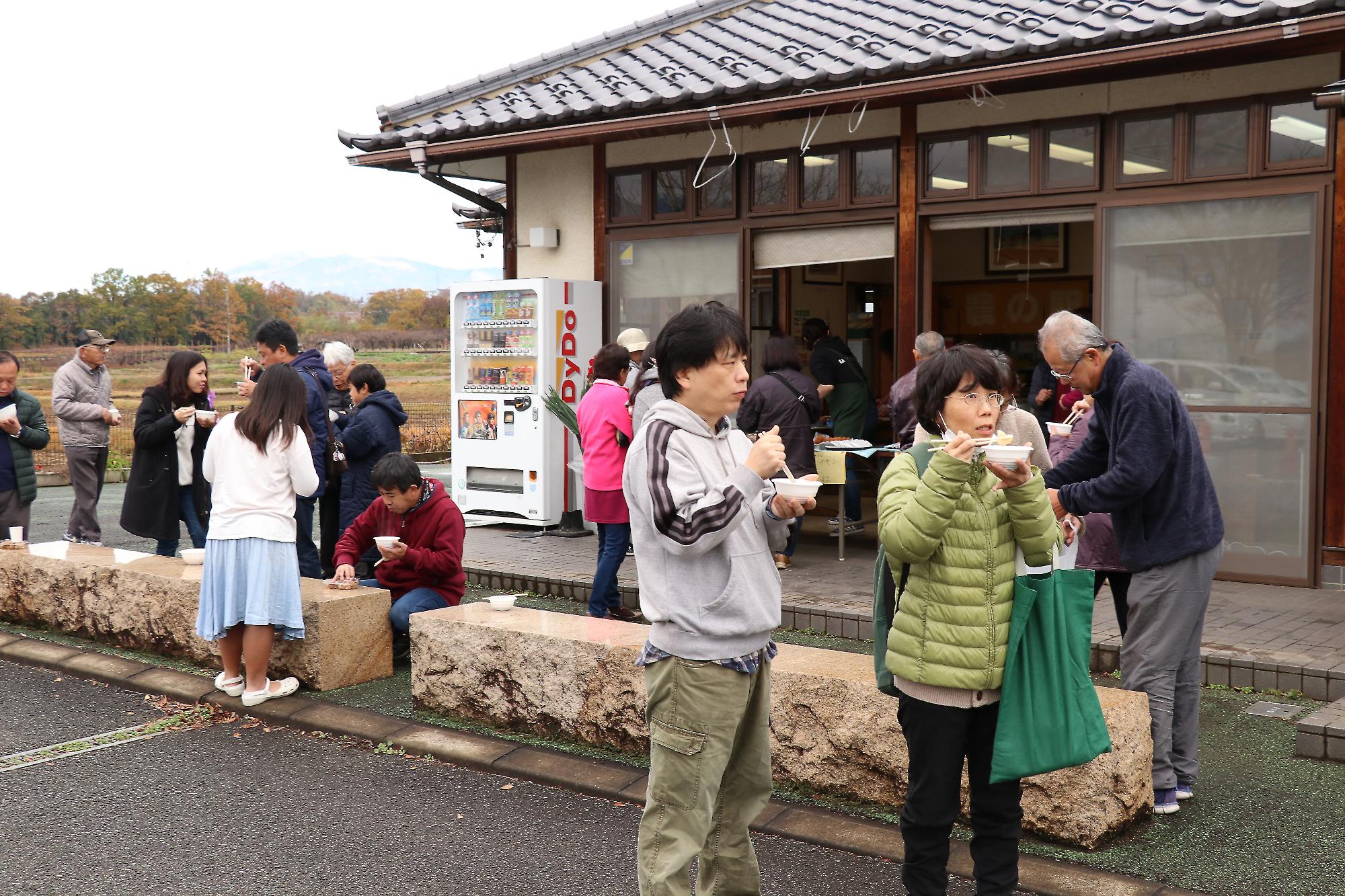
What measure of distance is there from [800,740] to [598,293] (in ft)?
22.9

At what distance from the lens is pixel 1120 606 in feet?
16.2

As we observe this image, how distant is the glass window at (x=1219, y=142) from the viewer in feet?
25.0

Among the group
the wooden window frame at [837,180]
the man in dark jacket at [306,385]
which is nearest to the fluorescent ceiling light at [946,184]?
the wooden window frame at [837,180]

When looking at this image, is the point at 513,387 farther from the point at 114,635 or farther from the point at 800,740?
the point at 800,740

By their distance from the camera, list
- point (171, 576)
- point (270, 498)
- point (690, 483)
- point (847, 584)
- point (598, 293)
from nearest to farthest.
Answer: point (690, 483)
point (270, 498)
point (171, 576)
point (847, 584)
point (598, 293)

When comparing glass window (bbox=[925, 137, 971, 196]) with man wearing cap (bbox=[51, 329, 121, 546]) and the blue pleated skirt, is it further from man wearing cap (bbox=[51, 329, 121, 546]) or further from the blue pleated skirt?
man wearing cap (bbox=[51, 329, 121, 546])

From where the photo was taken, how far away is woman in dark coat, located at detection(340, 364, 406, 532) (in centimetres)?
770

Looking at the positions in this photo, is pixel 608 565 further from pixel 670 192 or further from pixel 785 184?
pixel 670 192

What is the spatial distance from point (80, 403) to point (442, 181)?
3.92 m

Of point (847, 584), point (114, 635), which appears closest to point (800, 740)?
point (847, 584)

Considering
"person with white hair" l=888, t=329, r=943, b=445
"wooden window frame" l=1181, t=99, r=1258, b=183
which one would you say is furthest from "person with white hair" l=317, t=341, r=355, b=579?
"wooden window frame" l=1181, t=99, r=1258, b=183

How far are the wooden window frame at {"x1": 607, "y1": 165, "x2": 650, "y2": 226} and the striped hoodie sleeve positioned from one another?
7.87 meters

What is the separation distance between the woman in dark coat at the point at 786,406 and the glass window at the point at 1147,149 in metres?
2.72

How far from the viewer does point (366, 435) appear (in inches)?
303
